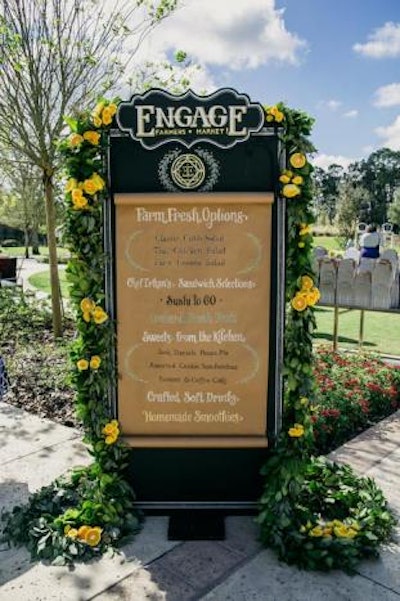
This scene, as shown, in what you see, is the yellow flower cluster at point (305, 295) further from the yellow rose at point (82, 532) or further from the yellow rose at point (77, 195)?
the yellow rose at point (82, 532)

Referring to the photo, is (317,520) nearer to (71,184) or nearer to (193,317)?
(193,317)

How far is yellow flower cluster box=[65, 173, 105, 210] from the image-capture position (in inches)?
125

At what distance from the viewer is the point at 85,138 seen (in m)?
3.18

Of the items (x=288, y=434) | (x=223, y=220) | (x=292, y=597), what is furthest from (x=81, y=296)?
(x=292, y=597)

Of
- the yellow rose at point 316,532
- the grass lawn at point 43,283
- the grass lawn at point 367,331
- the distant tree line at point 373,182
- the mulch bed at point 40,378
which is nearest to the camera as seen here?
the yellow rose at point 316,532

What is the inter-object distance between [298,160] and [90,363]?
178 cm

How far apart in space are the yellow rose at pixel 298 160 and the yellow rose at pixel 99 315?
4.81 ft

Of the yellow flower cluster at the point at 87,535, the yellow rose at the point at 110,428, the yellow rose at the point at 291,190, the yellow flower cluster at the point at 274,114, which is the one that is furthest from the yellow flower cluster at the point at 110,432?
the yellow flower cluster at the point at 274,114

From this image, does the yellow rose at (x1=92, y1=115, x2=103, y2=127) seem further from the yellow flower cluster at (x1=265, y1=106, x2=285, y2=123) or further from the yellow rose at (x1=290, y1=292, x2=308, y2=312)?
the yellow rose at (x1=290, y1=292, x2=308, y2=312)

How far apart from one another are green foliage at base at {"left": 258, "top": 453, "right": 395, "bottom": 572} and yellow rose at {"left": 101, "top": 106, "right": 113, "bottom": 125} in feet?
7.67

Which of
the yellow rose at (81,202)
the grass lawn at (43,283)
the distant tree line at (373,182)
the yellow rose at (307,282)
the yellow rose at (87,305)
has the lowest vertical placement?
the grass lawn at (43,283)

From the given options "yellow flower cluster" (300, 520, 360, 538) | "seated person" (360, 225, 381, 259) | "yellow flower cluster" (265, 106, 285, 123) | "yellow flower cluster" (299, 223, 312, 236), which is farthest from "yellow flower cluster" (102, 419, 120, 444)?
"seated person" (360, 225, 381, 259)

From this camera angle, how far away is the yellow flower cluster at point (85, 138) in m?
3.16

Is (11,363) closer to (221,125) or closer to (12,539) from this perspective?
(12,539)
